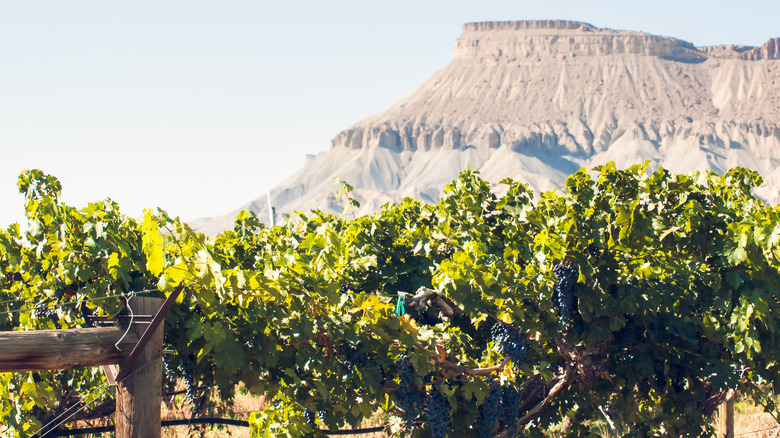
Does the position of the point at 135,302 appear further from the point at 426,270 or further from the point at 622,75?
the point at 622,75

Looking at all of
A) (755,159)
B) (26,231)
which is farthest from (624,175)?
(755,159)

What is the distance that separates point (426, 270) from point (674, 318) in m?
2.14

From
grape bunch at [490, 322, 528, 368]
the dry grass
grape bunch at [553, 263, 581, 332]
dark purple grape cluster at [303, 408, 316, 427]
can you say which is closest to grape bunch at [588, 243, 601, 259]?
grape bunch at [553, 263, 581, 332]

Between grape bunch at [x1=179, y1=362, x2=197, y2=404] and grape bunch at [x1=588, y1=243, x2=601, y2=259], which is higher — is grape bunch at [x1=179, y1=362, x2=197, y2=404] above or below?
below

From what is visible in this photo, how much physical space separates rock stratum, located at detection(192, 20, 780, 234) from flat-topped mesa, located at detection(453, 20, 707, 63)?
0.28 meters

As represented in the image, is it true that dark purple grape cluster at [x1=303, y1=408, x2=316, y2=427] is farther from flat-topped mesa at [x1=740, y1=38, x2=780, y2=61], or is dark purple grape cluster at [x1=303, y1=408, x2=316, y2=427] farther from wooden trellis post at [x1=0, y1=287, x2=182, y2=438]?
flat-topped mesa at [x1=740, y1=38, x2=780, y2=61]

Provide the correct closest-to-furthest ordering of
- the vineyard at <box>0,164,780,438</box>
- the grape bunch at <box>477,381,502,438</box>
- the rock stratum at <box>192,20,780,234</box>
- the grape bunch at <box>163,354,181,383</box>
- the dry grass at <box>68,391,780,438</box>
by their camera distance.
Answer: the vineyard at <box>0,164,780,438</box> → the grape bunch at <box>477,381,502,438</box> → the grape bunch at <box>163,354,181,383</box> → the dry grass at <box>68,391,780,438</box> → the rock stratum at <box>192,20,780,234</box>

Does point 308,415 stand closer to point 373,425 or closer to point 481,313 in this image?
point 481,313

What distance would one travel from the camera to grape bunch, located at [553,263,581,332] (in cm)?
567

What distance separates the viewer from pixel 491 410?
18.4ft

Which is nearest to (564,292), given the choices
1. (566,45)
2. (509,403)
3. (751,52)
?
(509,403)

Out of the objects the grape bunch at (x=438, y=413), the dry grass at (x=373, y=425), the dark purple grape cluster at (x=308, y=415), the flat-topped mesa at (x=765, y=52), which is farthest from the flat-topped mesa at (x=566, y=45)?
the dark purple grape cluster at (x=308, y=415)

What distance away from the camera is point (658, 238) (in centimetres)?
571

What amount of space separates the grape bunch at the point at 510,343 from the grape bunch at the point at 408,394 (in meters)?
0.63
